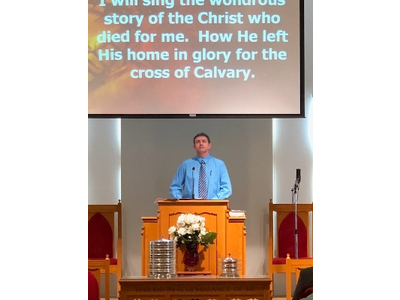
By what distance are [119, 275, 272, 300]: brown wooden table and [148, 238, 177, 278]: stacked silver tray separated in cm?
12

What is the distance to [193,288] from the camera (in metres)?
5.17

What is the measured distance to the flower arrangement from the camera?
5682mm

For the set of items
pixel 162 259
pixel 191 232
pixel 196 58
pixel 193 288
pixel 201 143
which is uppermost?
pixel 196 58

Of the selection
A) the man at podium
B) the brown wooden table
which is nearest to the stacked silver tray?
the brown wooden table

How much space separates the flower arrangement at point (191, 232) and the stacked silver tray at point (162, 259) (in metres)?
0.29

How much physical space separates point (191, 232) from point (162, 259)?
426 mm

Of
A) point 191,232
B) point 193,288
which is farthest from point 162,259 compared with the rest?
point 191,232

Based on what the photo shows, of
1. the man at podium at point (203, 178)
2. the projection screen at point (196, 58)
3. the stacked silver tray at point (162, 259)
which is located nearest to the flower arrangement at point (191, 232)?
the stacked silver tray at point (162, 259)

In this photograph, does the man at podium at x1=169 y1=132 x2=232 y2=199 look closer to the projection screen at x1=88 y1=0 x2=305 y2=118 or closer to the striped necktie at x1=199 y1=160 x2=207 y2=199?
the striped necktie at x1=199 y1=160 x2=207 y2=199

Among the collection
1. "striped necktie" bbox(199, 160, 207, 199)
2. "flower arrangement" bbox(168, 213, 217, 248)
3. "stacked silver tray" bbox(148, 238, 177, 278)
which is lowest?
"stacked silver tray" bbox(148, 238, 177, 278)

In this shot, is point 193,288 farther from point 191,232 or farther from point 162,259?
point 191,232
